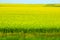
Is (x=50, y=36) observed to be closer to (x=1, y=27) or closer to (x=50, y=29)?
(x=50, y=29)

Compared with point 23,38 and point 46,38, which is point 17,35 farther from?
point 46,38

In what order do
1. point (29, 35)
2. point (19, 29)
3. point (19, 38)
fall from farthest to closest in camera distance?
point (19, 29) < point (29, 35) < point (19, 38)

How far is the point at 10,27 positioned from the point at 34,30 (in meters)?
1.25

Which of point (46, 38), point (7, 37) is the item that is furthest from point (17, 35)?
point (46, 38)

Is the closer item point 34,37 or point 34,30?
point 34,37

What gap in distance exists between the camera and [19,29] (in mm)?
11969

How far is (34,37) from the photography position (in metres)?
10.1

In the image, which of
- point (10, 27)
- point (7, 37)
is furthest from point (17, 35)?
point (10, 27)

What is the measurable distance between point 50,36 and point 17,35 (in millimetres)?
1434

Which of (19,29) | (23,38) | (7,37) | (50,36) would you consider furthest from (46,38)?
(19,29)

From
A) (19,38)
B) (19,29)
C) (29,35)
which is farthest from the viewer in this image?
(19,29)

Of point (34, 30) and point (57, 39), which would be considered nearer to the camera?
point (57, 39)

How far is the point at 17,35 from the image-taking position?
10.1 meters

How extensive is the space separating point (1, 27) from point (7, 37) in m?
2.23
